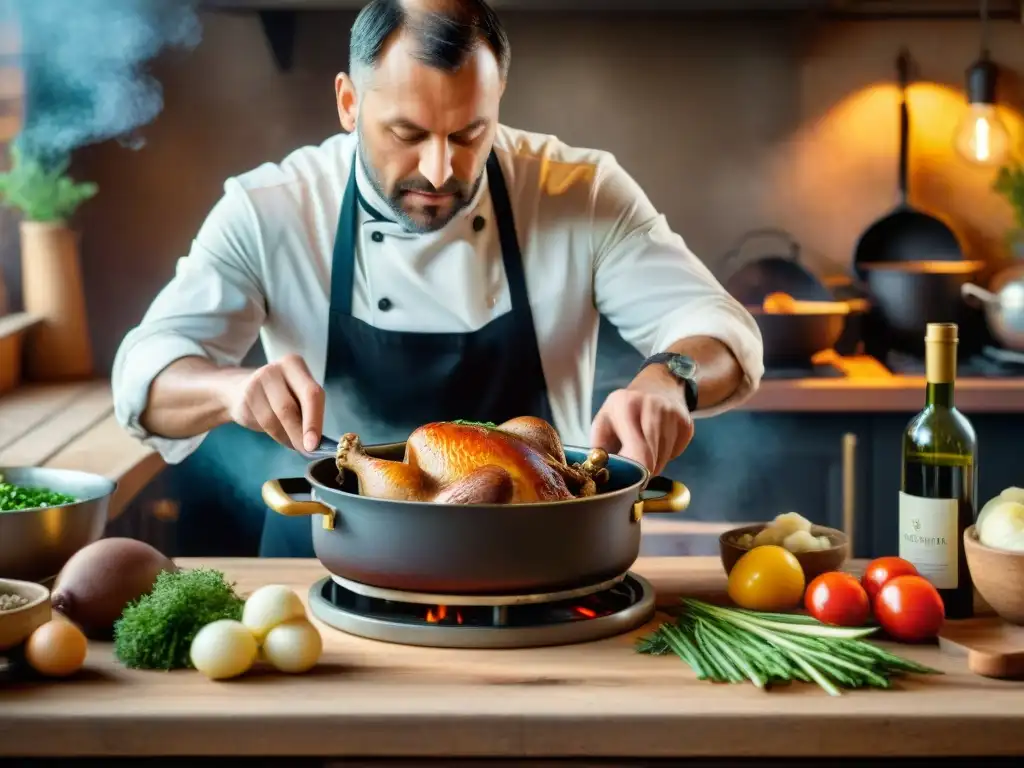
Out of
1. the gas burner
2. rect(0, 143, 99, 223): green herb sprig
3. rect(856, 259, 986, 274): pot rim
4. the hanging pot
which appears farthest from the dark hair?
the hanging pot

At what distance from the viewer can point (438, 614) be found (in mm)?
1332

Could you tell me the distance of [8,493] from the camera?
5.07 feet

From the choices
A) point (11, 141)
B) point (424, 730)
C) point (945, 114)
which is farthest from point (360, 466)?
point (945, 114)

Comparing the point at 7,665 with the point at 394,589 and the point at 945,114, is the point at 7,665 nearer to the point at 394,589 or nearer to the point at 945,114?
the point at 394,589

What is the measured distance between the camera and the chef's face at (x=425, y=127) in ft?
6.11

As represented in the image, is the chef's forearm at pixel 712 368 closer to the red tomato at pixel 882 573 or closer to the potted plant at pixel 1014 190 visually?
the red tomato at pixel 882 573

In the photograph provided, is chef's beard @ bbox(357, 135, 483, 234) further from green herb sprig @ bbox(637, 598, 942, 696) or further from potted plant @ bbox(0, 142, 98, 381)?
potted plant @ bbox(0, 142, 98, 381)

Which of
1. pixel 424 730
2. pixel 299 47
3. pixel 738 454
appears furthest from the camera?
pixel 299 47

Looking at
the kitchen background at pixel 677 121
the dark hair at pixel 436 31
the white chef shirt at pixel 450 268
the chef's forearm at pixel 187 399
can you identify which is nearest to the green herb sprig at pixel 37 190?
the kitchen background at pixel 677 121

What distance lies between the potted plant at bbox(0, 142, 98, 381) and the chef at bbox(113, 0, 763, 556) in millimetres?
1194

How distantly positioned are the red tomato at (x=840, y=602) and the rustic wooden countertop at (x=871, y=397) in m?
1.70

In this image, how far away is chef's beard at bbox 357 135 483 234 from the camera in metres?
1.95

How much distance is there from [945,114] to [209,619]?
9.73 ft

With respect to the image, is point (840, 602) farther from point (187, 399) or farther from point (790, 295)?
point (790, 295)
